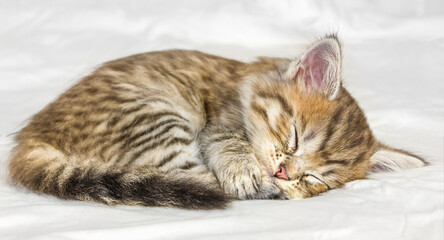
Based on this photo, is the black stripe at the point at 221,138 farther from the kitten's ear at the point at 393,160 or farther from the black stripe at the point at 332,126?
the kitten's ear at the point at 393,160

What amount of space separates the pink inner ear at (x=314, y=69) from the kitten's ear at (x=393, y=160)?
20.4 inches

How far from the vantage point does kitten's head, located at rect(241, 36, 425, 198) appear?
3.22 metres

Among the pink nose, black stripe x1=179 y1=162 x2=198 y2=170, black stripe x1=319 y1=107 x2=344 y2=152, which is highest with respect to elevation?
black stripe x1=319 y1=107 x2=344 y2=152

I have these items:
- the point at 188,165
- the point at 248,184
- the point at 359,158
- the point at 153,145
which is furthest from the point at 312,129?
the point at 153,145

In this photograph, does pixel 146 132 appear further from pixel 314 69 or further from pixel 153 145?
pixel 314 69

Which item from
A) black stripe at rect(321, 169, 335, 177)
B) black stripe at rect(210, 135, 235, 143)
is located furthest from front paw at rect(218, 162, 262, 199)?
black stripe at rect(321, 169, 335, 177)

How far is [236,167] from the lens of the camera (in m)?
3.32

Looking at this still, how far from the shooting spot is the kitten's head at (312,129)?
3.22 m

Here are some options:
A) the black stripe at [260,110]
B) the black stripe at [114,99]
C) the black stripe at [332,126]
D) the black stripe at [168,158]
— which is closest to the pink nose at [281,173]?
the black stripe at [332,126]

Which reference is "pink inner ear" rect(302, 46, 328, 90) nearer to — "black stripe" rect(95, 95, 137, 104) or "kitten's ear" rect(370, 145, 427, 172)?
"kitten's ear" rect(370, 145, 427, 172)

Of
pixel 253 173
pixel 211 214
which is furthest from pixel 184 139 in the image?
pixel 211 214

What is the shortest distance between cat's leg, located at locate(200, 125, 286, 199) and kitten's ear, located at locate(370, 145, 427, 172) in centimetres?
62

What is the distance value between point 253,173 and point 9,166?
1324mm

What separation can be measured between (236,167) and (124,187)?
2.23ft
